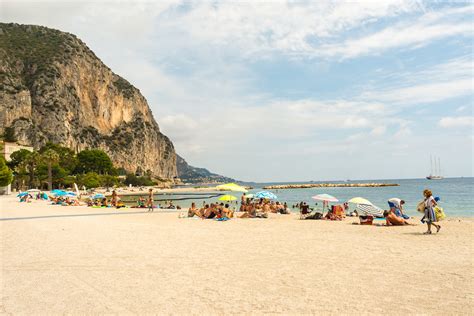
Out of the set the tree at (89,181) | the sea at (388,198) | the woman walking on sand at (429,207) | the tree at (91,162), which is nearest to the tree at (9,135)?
the tree at (91,162)

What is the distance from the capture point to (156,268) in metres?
8.23

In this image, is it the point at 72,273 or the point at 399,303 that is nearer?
the point at 399,303

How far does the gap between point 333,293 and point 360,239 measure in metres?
6.88

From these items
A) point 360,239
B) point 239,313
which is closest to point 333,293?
point 239,313

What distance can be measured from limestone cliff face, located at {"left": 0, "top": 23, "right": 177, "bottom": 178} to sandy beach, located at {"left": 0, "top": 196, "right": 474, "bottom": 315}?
114499 mm

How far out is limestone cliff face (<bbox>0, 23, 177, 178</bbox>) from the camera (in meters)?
114

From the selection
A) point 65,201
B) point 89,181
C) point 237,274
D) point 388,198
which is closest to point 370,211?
point 237,274

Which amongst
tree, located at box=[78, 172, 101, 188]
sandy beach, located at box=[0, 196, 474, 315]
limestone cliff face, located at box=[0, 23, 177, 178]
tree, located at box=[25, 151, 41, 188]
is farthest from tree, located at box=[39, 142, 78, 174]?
sandy beach, located at box=[0, 196, 474, 315]

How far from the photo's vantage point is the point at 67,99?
128875mm

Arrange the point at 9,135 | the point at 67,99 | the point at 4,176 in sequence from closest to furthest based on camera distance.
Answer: the point at 4,176 < the point at 9,135 < the point at 67,99

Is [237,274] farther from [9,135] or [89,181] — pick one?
[9,135]

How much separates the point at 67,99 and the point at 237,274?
136891 mm

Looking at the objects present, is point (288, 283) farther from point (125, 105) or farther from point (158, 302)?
point (125, 105)

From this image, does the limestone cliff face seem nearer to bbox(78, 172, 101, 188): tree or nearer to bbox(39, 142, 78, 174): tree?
bbox(39, 142, 78, 174): tree
